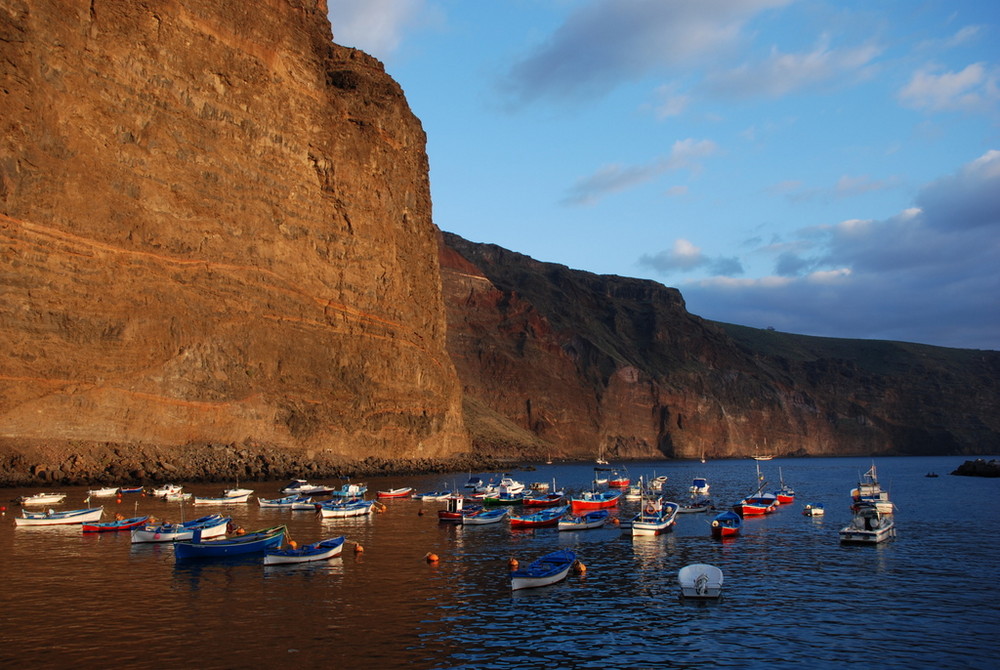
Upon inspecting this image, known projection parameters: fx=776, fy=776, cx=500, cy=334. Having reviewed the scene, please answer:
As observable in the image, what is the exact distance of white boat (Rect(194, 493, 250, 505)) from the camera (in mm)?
53469

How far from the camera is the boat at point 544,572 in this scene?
28.3 m

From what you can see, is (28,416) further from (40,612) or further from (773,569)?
(773,569)

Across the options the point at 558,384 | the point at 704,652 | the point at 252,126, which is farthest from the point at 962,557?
the point at 558,384

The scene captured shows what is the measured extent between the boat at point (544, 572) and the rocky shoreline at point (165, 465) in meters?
45.5

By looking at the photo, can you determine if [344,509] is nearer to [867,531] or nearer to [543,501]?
[543,501]

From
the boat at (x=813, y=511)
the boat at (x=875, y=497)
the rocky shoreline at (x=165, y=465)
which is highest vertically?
the rocky shoreline at (x=165, y=465)

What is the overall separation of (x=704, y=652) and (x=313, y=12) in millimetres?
102046

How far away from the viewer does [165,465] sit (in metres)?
66.4

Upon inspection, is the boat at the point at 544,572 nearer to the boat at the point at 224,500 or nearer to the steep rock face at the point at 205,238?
the boat at the point at 224,500

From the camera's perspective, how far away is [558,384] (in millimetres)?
184875

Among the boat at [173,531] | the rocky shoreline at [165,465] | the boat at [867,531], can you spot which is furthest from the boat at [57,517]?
the boat at [867,531]

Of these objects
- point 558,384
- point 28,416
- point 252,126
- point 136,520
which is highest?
point 252,126

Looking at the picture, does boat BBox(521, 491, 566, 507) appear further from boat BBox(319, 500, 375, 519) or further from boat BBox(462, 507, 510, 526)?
boat BBox(319, 500, 375, 519)

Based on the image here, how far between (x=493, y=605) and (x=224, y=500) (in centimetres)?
3506
